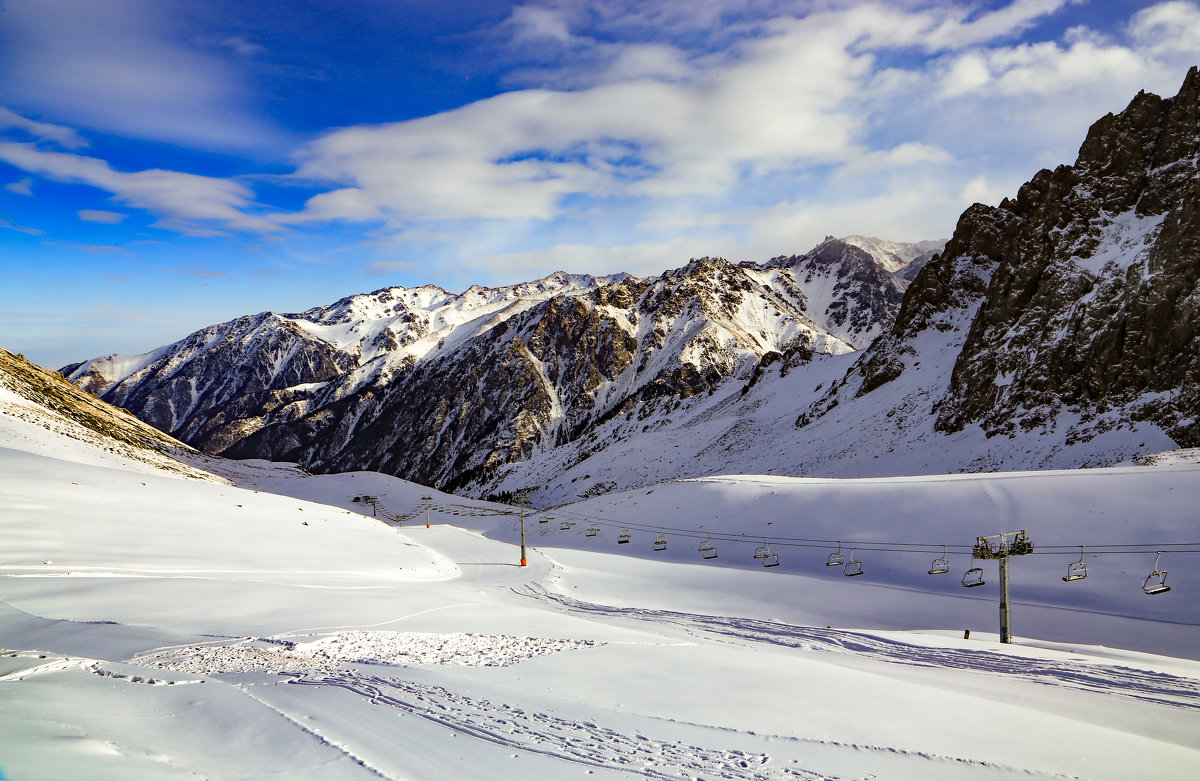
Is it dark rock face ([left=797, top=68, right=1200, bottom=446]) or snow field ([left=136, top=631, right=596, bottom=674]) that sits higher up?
dark rock face ([left=797, top=68, right=1200, bottom=446])

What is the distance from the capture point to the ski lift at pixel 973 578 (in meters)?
26.0

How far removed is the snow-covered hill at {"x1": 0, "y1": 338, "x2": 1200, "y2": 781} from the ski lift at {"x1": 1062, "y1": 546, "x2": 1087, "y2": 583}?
916 millimetres

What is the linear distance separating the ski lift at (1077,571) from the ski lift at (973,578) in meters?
2.95

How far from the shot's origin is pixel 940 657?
1677 cm

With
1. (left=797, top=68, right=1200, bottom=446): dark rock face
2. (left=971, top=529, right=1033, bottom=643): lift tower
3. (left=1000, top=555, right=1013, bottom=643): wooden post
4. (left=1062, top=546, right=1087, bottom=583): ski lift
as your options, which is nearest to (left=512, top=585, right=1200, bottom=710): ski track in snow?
(left=1000, top=555, right=1013, bottom=643): wooden post

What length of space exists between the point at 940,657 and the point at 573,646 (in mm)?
10337

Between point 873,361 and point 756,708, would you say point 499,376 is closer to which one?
point 873,361

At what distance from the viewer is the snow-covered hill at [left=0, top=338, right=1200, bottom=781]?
313 inches

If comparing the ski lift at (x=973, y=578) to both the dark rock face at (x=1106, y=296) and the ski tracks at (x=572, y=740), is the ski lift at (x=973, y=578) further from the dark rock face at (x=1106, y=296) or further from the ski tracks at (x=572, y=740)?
the dark rock face at (x=1106, y=296)

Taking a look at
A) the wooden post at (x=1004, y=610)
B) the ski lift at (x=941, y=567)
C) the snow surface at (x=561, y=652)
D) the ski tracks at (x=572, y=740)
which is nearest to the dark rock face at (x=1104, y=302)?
the snow surface at (x=561, y=652)

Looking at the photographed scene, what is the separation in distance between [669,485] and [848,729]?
4733 centimetres

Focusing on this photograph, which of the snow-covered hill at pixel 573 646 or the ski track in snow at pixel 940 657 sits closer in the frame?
the snow-covered hill at pixel 573 646

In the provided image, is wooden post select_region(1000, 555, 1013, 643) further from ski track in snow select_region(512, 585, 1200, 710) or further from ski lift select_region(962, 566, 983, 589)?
ski lift select_region(962, 566, 983, 589)

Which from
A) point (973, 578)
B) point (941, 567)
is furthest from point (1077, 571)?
point (941, 567)
